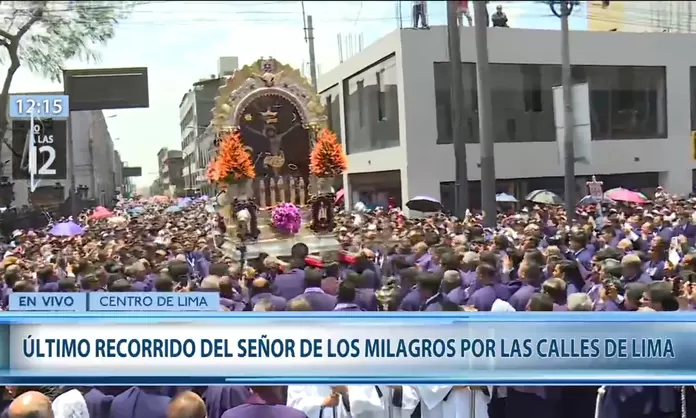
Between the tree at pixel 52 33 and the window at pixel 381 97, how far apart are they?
1132 millimetres

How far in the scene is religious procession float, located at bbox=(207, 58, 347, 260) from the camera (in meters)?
3.66

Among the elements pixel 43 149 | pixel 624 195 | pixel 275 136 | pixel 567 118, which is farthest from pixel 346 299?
pixel 43 149

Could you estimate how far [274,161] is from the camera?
371 cm

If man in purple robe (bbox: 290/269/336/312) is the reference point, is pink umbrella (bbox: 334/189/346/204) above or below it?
above

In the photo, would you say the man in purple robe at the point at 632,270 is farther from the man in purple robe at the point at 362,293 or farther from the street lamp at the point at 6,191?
the street lamp at the point at 6,191

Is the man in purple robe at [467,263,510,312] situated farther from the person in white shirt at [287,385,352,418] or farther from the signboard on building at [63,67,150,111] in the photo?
the signboard on building at [63,67,150,111]

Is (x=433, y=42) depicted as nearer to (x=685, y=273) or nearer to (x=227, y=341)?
(x=227, y=341)

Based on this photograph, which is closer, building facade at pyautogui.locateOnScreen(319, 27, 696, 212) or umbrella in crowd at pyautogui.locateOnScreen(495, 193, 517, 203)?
building facade at pyautogui.locateOnScreen(319, 27, 696, 212)

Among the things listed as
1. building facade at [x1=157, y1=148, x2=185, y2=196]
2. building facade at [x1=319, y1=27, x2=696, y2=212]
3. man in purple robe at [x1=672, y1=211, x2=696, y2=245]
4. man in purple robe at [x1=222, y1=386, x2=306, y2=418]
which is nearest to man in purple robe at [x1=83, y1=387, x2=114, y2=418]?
man in purple robe at [x1=222, y1=386, x2=306, y2=418]

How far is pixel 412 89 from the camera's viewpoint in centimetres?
362

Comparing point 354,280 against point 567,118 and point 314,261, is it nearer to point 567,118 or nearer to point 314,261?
point 314,261

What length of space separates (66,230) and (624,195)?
8.50 feet

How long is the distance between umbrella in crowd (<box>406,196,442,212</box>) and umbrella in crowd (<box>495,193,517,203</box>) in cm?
27

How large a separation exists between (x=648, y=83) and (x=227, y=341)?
2.23 m
